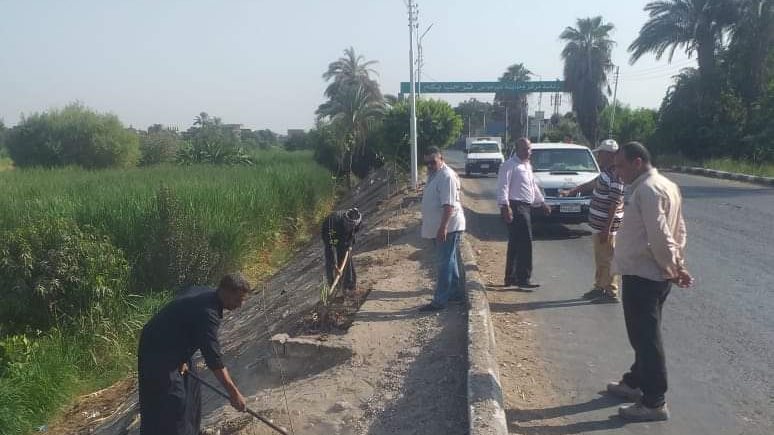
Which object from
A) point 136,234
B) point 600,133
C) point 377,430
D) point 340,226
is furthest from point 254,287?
point 600,133

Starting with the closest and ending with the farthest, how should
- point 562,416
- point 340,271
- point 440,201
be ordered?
point 562,416, point 440,201, point 340,271

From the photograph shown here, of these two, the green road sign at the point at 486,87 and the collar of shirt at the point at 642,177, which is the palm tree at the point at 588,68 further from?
the collar of shirt at the point at 642,177

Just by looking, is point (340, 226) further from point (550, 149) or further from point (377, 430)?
point (550, 149)

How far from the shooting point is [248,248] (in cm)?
1503

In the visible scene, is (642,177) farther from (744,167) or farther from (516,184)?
(744,167)

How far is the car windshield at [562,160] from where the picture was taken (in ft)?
43.0

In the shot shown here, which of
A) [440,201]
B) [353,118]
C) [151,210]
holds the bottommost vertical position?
[151,210]

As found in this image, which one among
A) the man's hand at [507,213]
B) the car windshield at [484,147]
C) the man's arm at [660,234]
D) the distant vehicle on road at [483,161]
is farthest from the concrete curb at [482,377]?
the car windshield at [484,147]

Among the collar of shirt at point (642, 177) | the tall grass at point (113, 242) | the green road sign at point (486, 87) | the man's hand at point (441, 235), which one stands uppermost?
the green road sign at point (486, 87)

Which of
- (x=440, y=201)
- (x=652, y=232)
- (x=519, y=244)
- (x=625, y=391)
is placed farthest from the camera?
(x=519, y=244)

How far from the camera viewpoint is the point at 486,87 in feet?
166

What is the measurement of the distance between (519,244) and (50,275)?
7326mm

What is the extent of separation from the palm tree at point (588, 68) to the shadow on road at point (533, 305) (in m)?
43.5

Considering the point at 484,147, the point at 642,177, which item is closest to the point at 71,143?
the point at 484,147
